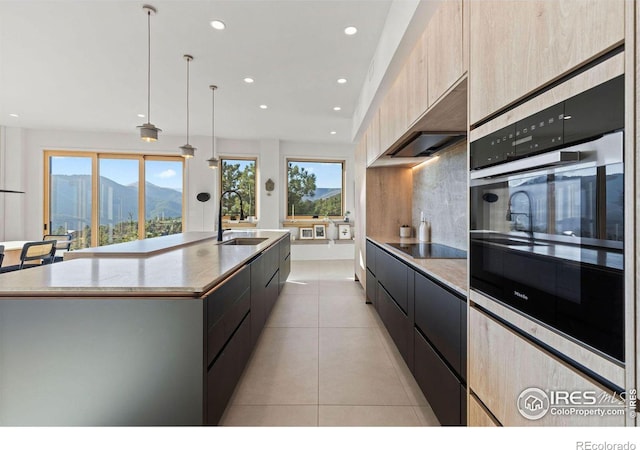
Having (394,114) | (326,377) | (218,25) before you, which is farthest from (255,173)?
(326,377)

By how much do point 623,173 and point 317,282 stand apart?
4205mm

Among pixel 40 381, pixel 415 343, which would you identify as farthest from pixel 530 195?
pixel 40 381

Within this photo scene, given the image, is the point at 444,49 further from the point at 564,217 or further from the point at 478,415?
the point at 478,415

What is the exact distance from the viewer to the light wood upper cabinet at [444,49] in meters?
1.21

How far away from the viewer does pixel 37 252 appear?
3.35m

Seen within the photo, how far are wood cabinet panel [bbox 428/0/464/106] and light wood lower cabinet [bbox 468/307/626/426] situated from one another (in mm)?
1074

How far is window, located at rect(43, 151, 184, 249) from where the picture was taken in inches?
243

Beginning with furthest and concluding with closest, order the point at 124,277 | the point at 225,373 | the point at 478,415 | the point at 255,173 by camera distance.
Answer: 1. the point at 255,173
2. the point at 225,373
3. the point at 124,277
4. the point at 478,415

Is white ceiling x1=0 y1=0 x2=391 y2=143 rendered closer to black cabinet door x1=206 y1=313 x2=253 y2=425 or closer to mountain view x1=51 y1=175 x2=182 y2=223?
mountain view x1=51 y1=175 x2=182 y2=223

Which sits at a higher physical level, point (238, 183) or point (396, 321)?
point (238, 183)

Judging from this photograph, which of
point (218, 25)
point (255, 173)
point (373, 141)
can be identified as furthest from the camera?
point (255, 173)

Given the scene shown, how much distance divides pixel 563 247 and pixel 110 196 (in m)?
8.03

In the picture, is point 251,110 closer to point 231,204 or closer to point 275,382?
point 231,204

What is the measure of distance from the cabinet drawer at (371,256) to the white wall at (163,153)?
369cm
